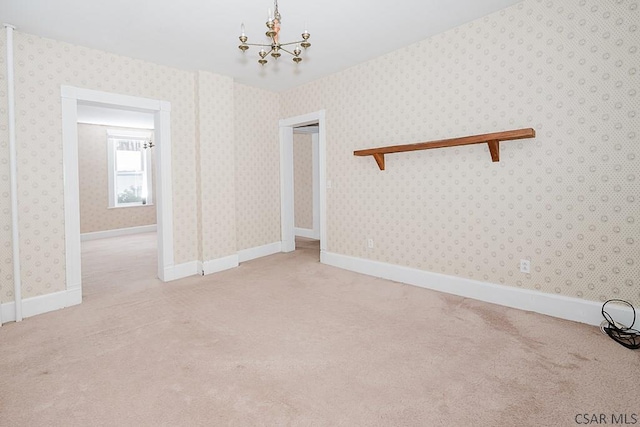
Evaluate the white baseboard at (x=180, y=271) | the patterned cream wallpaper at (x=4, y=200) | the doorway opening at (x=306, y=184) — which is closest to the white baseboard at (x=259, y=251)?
the white baseboard at (x=180, y=271)

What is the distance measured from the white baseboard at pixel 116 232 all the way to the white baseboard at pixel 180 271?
4.49 m

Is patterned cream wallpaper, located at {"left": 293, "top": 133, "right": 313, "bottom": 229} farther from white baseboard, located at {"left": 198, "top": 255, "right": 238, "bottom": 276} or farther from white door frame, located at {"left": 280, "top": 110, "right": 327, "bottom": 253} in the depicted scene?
white baseboard, located at {"left": 198, "top": 255, "right": 238, "bottom": 276}

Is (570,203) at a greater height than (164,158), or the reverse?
(164,158)

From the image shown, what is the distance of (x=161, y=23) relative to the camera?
9.61 feet

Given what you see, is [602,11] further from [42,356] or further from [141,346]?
[42,356]

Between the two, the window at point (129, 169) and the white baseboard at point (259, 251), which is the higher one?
the window at point (129, 169)

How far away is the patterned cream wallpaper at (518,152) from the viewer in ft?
8.02

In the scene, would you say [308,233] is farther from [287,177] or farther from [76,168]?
[76,168]

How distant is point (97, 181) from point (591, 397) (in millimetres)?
9110

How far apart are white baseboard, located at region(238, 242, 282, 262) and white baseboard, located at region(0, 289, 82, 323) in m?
2.10

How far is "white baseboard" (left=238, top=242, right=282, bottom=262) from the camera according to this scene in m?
4.98

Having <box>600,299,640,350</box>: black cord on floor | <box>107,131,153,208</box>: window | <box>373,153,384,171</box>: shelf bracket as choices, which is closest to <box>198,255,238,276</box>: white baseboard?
<box>373,153,384,171</box>: shelf bracket

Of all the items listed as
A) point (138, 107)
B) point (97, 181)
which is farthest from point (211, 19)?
point (97, 181)

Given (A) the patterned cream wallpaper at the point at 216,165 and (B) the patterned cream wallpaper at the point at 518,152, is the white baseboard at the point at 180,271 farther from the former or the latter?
(B) the patterned cream wallpaper at the point at 518,152
